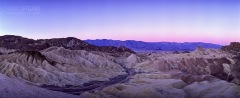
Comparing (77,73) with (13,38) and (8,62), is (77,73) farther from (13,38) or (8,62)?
(13,38)

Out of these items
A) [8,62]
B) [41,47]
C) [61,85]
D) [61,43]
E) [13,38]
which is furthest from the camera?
[61,43]

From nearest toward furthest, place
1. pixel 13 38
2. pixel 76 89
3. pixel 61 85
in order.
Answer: pixel 76 89
pixel 61 85
pixel 13 38

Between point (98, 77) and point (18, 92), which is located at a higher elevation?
point (18, 92)

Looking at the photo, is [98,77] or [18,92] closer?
[18,92]

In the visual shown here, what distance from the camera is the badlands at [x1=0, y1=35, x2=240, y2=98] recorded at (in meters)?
48.6

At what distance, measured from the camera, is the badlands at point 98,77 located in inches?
1912

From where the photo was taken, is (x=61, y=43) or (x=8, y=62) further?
(x=61, y=43)

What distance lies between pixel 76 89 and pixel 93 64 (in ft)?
128

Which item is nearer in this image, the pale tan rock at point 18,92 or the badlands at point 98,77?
the pale tan rock at point 18,92

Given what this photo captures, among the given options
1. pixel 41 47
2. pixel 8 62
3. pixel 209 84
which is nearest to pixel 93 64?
pixel 41 47

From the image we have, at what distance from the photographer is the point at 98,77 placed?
2938 inches

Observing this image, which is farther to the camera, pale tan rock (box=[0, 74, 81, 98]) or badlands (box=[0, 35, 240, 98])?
badlands (box=[0, 35, 240, 98])

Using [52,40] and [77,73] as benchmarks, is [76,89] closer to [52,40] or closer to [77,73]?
[77,73]

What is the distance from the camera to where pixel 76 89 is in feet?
197
